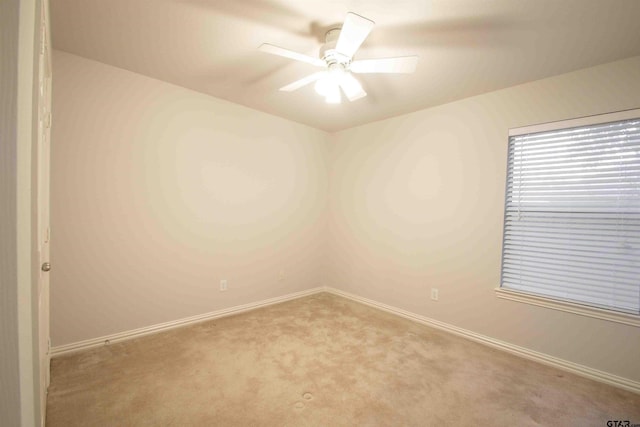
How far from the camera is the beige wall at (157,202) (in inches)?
86.1

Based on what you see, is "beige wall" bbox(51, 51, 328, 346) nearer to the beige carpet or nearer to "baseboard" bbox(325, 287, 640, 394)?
the beige carpet

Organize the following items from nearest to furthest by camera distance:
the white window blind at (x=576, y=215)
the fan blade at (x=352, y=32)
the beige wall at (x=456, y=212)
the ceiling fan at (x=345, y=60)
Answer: the fan blade at (x=352, y=32) < the ceiling fan at (x=345, y=60) < the white window blind at (x=576, y=215) < the beige wall at (x=456, y=212)

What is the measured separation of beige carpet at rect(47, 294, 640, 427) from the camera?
5.32 feet

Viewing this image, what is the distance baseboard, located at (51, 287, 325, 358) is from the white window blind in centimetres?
266

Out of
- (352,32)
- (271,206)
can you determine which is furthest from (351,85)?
(271,206)

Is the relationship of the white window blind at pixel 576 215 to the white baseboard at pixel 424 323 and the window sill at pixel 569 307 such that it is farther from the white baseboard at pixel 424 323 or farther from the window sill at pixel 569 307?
the white baseboard at pixel 424 323

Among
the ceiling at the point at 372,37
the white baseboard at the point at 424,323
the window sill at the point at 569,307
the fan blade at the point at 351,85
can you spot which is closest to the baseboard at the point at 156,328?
the white baseboard at the point at 424,323

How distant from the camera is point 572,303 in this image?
2170 millimetres

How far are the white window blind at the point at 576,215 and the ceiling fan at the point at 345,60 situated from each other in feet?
5.08

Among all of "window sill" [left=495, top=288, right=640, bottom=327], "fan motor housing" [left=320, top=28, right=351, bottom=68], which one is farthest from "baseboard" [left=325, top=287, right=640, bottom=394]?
"fan motor housing" [left=320, top=28, right=351, bottom=68]

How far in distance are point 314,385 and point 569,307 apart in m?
2.13

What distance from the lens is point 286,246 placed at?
3650mm

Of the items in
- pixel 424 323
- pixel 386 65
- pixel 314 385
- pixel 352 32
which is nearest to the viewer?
pixel 352 32

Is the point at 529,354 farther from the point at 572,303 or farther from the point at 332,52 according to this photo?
the point at 332,52
